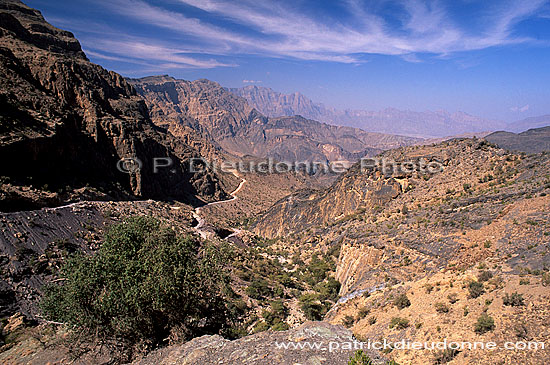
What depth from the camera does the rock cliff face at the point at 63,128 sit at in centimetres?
3947

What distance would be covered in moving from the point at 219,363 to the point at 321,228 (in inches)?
1434

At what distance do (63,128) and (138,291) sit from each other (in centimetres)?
4827

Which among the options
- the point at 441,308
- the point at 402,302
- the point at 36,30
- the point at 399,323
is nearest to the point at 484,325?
the point at 441,308

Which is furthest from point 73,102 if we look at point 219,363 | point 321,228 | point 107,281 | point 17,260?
point 219,363

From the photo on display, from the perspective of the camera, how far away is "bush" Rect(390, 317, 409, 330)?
14.2 metres

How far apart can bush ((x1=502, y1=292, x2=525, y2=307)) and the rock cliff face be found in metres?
43.2

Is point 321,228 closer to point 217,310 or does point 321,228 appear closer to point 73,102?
point 217,310

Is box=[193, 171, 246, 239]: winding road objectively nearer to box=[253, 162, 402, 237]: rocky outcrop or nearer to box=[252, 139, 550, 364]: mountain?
box=[253, 162, 402, 237]: rocky outcrop

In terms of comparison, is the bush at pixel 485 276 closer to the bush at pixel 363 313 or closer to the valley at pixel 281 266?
the valley at pixel 281 266

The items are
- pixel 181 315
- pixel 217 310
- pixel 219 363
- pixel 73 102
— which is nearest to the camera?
pixel 219 363

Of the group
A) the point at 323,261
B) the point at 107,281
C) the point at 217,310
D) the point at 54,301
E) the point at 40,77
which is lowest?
the point at 323,261

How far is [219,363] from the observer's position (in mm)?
11977

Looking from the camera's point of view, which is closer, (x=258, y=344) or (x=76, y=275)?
(x=258, y=344)

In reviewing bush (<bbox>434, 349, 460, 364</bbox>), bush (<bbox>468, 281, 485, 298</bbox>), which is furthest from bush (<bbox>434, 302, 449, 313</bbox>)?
bush (<bbox>434, 349, 460, 364</bbox>)
